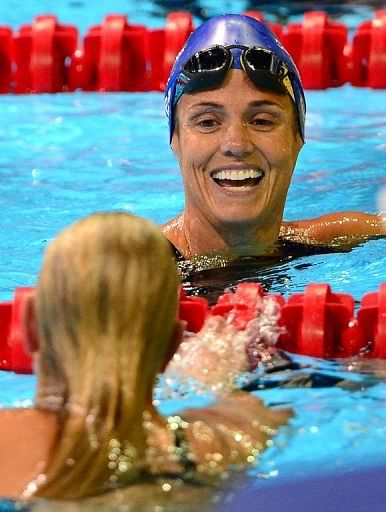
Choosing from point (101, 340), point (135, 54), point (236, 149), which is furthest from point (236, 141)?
point (135, 54)

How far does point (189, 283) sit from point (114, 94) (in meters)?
3.22

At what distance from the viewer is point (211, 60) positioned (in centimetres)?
379

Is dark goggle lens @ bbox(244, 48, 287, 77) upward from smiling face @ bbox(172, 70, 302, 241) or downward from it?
upward

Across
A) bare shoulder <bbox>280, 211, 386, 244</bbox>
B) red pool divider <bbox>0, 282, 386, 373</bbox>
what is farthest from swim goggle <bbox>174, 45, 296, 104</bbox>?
red pool divider <bbox>0, 282, 386, 373</bbox>

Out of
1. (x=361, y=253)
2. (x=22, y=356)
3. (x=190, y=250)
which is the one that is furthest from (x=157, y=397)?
(x=361, y=253)

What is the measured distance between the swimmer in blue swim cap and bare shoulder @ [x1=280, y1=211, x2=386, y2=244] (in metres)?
0.22

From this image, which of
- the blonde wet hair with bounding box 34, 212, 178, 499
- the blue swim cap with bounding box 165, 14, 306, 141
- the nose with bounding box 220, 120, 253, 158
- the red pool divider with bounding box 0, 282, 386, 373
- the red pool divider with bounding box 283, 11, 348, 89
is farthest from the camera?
the red pool divider with bounding box 283, 11, 348, 89

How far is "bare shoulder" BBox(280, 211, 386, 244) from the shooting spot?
4207 mm

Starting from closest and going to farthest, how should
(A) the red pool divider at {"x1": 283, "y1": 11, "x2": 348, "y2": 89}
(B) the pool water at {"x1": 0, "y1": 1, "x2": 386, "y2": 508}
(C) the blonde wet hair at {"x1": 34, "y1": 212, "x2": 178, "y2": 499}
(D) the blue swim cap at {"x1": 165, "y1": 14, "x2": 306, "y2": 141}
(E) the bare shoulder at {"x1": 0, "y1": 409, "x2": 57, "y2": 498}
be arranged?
(C) the blonde wet hair at {"x1": 34, "y1": 212, "x2": 178, "y2": 499} < (E) the bare shoulder at {"x1": 0, "y1": 409, "x2": 57, "y2": 498} < (B) the pool water at {"x1": 0, "y1": 1, "x2": 386, "y2": 508} < (D) the blue swim cap at {"x1": 165, "y1": 14, "x2": 306, "y2": 141} < (A) the red pool divider at {"x1": 283, "y1": 11, "x2": 348, "y2": 89}

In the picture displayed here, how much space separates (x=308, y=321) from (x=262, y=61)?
3.41 ft

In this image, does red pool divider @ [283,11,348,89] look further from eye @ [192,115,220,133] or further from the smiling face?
eye @ [192,115,220,133]

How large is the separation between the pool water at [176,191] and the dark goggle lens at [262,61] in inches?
26.9

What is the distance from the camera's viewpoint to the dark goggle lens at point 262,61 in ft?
12.4

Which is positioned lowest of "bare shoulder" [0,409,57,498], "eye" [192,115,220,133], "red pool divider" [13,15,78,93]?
"bare shoulder" [0,409,57,498]
